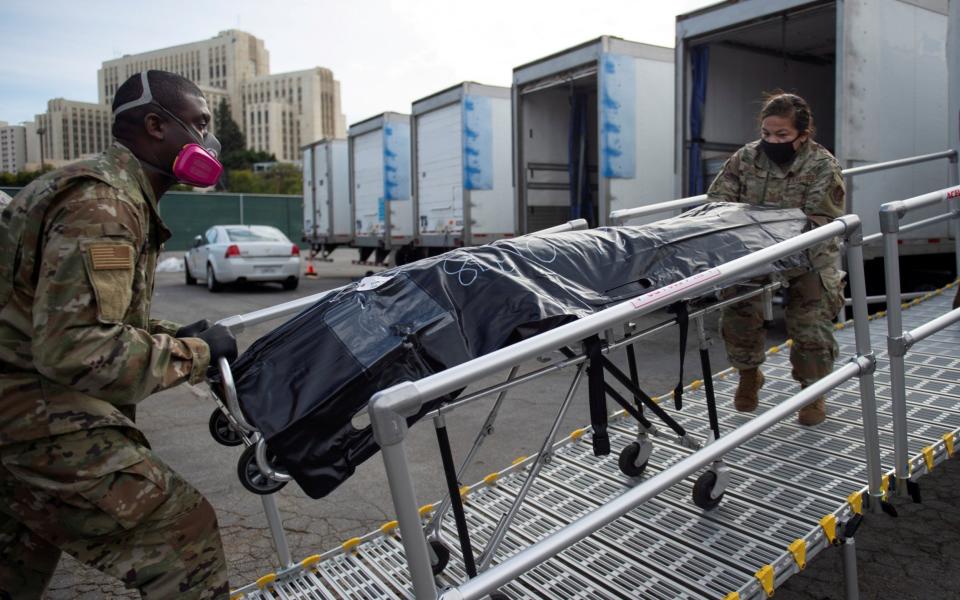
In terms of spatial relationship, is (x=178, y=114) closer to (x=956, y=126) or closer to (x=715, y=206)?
(x=715, y=206)

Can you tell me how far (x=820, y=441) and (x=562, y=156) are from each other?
29.1 ft

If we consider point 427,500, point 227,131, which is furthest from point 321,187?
point 227,131

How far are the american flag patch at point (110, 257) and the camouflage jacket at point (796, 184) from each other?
9.28ft

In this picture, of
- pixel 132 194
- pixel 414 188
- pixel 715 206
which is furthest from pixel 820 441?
pixel 414 188

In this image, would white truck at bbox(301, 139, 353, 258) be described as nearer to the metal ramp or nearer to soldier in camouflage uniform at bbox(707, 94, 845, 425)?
soldier in camouflage uniform at bbox(707, 94, 845, 425)

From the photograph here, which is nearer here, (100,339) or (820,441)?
(100,339)

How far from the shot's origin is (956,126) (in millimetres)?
5848

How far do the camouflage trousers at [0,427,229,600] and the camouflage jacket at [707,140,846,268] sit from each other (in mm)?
2836

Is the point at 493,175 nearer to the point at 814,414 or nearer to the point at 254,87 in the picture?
the point at 814,414

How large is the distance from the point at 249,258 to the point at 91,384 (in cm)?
1308

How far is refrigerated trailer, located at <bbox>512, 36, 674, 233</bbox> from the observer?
9.09 metres

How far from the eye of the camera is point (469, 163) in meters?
12.0

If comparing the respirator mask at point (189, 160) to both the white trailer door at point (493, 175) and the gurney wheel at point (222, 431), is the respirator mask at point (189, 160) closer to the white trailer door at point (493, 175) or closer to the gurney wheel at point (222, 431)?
the gurney wheel at point (222, 431)

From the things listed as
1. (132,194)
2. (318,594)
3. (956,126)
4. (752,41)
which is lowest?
(318,594)
